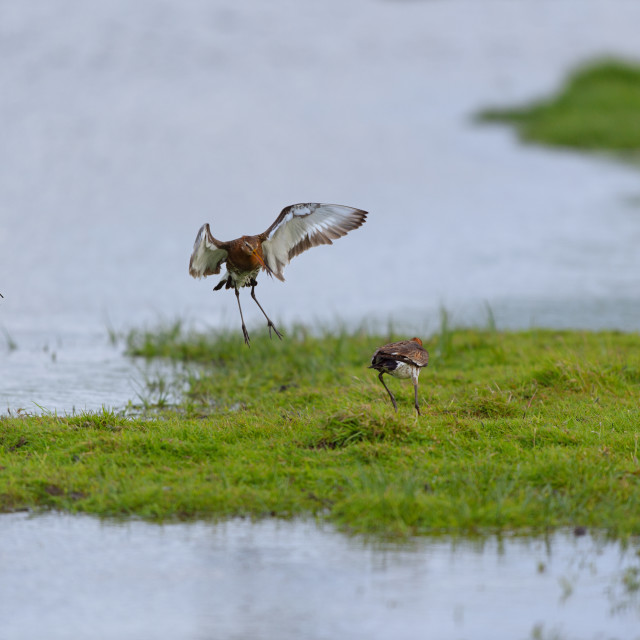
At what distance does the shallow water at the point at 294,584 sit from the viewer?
16.6 feet

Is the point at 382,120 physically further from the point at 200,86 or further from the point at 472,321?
the point at 472,321

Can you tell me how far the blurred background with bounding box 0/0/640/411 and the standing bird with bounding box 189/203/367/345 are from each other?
1566 mm

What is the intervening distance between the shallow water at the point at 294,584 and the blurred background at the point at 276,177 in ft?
11.3

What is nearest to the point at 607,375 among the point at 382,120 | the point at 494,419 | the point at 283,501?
the point at 494,419

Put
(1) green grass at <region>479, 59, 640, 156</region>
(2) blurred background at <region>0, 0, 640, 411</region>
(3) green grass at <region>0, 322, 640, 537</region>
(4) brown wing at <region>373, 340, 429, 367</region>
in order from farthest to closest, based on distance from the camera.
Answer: (1) green grass at <region>479, 59, 640, 156</region>
(2) blurred background at <region>0, 0, 640, 411</region>
(4) brown wing at <region>373, 340, 429, 367</region>
(3) green grass at <region>0, 322, 640, 537</region>

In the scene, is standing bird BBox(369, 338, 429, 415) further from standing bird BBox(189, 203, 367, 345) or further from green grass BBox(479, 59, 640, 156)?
green grass BBox(479, 59, 640, 156)

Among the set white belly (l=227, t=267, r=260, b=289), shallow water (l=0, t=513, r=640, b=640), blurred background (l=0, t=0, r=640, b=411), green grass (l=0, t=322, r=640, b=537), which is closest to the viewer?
shallow water (l=0, t=513, r=640, b=640)

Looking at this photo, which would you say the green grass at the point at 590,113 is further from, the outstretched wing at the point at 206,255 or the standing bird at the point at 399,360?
the standing bird at the point at 399,360

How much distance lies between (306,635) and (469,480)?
2.10 metres

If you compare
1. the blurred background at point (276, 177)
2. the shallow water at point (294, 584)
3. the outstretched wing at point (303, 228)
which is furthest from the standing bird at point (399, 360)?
the blurred background at point (276, 177)

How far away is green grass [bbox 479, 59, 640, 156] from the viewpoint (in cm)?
2873

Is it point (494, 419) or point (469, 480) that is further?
point (494, 419)

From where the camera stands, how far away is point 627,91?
33.8 m

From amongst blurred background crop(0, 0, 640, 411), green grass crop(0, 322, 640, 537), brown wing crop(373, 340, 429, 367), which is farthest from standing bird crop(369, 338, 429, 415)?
blurred background crop(0, 0, 640, 411)
